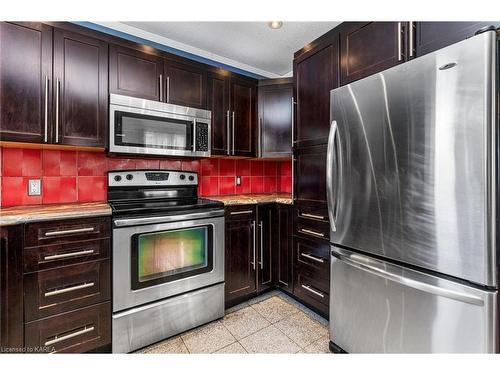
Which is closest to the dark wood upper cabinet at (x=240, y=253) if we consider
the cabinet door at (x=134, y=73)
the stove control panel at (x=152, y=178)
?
the stove control panel at (x=152, y=178)

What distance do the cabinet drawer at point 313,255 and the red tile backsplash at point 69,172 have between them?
1.12m

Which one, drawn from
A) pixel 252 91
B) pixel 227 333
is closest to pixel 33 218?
pixel 227 333

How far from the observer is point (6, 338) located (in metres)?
1.30

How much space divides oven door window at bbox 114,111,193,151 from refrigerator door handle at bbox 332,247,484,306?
1.53 metres

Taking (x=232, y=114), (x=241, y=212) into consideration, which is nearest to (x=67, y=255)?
(x=241, y=212)

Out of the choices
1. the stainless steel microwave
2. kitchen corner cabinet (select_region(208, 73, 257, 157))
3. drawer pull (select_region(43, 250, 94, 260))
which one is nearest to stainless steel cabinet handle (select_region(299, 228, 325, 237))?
kitchen corner cabinet (select_region(208, 73, 257, 157))

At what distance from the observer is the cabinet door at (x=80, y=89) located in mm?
1654

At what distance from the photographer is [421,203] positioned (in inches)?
44.8

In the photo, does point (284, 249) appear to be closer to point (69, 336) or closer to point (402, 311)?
point (402, 311)

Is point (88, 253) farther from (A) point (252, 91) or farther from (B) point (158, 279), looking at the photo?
(A) point (252, 91)

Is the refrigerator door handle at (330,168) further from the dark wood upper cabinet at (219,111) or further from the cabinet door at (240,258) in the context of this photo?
the dark wood upper cabinet at (219,111)

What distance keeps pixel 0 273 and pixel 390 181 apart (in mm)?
2116

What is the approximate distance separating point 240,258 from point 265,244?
0.31m
